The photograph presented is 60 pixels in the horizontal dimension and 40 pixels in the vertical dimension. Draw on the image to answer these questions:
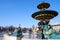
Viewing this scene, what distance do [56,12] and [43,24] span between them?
2.83ft

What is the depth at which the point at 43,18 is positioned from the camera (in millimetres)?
7352

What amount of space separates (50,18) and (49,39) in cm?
147

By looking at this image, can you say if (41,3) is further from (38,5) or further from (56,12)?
(56,12)

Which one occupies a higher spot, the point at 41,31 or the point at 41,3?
the point at 41,3

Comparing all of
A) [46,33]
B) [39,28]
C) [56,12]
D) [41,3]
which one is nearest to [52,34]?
[46,33]

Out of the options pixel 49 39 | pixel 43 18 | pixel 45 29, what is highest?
pixel 43 18

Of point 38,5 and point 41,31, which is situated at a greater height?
point 38,5

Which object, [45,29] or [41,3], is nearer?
[45,29]

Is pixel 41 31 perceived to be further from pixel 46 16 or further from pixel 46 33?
pixel 46 16

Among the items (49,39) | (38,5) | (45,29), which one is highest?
(38,5)

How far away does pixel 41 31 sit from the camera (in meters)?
6.73

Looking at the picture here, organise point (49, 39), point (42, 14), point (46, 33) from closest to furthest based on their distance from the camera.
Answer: point (49, 39) < point (46, 33) < point (42, 14)

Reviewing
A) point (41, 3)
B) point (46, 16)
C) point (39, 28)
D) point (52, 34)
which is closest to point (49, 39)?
point (52, 34)

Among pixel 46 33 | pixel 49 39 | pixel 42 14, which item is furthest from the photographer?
pixel 42 14
